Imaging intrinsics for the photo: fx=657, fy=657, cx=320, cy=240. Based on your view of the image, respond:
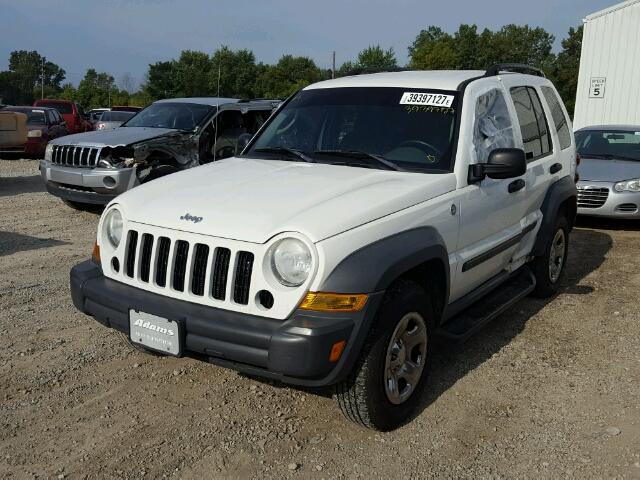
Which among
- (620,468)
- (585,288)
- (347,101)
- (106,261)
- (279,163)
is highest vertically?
(347,101)

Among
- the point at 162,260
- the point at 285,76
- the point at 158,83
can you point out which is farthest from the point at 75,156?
the point at 285,76

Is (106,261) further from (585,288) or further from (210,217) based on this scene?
(585,288)

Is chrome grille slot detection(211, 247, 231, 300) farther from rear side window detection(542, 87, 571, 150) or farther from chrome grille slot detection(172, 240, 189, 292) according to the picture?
rear side window detection(542, 87, 571, 150)

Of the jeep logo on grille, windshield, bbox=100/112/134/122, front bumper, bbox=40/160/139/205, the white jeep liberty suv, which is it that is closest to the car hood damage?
front bumper, bbox=40/160/139/205

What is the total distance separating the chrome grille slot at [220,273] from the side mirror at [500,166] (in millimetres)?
1675

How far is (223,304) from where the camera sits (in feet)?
10.1

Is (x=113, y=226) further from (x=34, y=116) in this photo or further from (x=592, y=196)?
(x=34, y=116)

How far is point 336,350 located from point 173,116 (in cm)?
741

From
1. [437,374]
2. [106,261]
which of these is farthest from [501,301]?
[106,261]

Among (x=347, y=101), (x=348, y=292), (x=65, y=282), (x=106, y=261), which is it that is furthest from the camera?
(x=65, y=282)

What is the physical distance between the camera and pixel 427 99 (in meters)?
4.24

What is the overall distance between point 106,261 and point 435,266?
5.87 feet

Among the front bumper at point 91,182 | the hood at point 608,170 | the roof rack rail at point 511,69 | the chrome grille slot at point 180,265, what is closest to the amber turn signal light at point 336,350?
the chrome grille slot at point 180,265

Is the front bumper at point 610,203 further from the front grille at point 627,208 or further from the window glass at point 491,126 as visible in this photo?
the window glass at point 491,126
